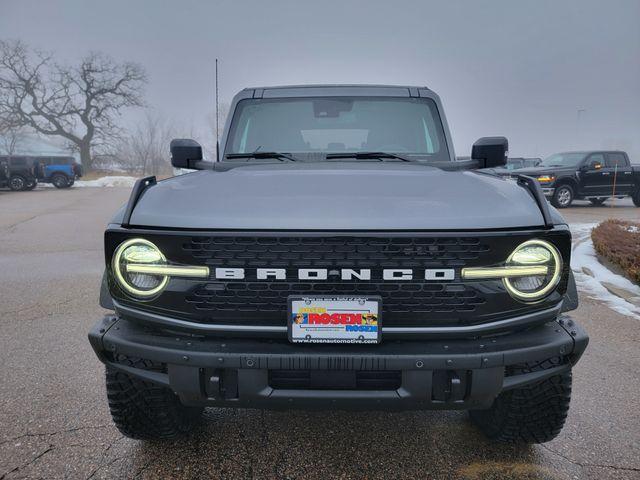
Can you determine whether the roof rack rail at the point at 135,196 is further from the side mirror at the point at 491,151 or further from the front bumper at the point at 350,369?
the side mirror at the point at 491,151

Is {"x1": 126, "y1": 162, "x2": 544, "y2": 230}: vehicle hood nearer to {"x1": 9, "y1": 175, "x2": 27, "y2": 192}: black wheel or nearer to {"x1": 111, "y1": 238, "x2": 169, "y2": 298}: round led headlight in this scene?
{"x1": 111, "y1": 238, "x2": 169, "y2": 298}: round led headlight

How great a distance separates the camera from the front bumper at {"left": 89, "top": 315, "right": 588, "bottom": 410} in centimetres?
180

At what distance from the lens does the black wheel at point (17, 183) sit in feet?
79.7

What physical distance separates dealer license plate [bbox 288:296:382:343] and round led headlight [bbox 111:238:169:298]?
1.88ft

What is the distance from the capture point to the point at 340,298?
1833 mm

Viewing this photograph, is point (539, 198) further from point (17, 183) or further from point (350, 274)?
point (17, 183)

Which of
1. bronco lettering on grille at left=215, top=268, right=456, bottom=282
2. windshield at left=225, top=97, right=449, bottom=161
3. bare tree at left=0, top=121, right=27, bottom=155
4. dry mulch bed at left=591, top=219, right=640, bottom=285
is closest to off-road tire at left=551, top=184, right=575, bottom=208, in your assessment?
dry mulch bed at left=591, top=219, right=640, bottom=285

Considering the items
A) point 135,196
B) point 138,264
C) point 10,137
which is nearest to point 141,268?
point 138,264

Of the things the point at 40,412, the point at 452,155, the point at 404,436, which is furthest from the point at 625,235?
the point at 40,412

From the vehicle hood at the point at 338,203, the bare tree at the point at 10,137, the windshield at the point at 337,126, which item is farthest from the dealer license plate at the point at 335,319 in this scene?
the bare tree at the point at 10,137

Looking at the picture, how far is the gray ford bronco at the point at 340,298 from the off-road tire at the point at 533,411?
263 mm

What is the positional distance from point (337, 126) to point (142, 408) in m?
2.20

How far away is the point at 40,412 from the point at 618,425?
10.9 feet

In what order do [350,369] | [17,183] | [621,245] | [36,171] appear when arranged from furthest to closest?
[36,171] → [17,183] → [621,245] → [350,369]
